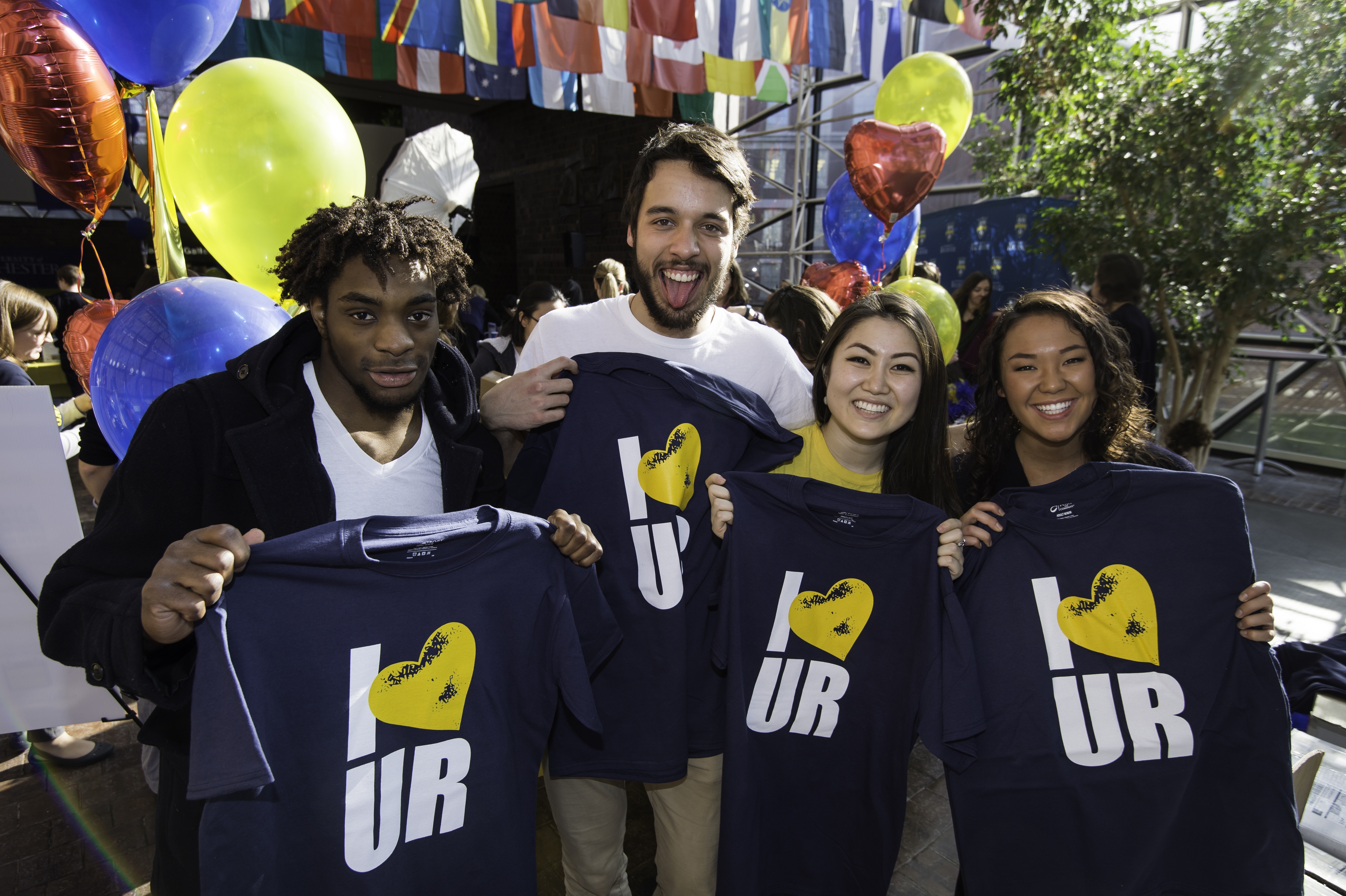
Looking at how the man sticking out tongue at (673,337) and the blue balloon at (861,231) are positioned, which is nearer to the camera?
the man sticking out tongue at (673,337)

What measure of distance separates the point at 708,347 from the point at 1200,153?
4.62 metres

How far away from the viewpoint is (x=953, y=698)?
4.79 feet

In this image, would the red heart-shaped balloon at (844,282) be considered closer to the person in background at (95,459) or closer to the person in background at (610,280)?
the person in background at (610,280)

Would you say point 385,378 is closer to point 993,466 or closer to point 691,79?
point 993,466

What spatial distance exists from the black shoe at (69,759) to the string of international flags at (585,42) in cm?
517

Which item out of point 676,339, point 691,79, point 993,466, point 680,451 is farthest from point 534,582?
point 691,79

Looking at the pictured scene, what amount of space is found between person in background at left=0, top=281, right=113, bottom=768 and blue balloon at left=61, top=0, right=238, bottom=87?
3.42 feet

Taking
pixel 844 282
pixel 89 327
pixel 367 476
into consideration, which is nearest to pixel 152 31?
pixel 89 327

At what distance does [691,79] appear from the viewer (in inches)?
314

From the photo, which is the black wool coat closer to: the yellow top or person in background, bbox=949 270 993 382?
the yellow top

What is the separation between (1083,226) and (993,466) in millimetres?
4230

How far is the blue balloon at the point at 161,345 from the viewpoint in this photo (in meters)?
2.07

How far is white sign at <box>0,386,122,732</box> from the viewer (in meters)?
2.23

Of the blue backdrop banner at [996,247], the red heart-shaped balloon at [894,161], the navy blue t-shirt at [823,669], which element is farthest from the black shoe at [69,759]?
the blue backdrop banner at [996,247]
